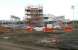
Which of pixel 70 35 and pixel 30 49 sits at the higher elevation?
pixel 70 35

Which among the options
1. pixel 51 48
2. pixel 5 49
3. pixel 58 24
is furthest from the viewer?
pixel 58 24

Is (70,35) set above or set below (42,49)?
above

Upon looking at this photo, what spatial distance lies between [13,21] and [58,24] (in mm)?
7907

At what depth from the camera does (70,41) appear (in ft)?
54.7

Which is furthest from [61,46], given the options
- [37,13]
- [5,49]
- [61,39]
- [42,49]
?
[37,13]

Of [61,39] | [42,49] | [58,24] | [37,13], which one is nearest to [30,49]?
[42,49]

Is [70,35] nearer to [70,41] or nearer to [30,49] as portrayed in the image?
[70,41]

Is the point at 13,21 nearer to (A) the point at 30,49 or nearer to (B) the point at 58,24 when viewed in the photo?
(B) the point at 58,24

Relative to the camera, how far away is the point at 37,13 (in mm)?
86188

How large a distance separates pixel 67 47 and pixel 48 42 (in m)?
5.88

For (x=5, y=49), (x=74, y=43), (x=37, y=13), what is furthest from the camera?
(x=37, y=13)

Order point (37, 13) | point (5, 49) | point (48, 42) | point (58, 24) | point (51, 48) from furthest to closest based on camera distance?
1. point (37, 13)
2. point (58, 24)
3. point (48, 42)
4. point (51, 48)
5. point (5, 49)

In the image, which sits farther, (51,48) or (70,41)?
(51,48)

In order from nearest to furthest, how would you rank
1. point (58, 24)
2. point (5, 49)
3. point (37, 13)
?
point (5, 49) < point (58, 24) < point (37, 13)
